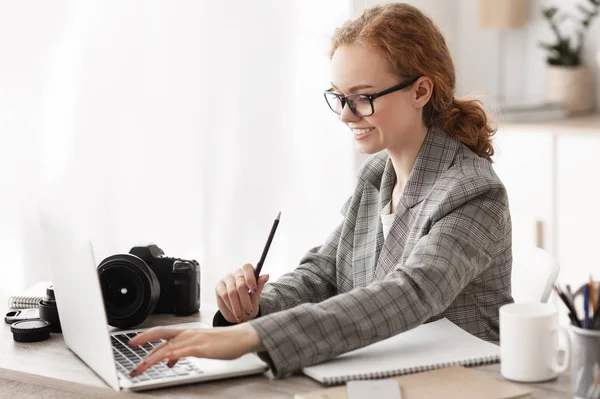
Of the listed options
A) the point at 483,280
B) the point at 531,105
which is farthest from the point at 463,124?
the point at 531,105

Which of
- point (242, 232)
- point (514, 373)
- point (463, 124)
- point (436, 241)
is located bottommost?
point (242, 232)

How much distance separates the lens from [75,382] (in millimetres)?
1568

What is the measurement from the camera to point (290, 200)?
3.54 meters

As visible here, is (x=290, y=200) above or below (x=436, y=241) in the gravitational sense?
below

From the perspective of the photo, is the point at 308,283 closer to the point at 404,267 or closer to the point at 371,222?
the point at 371,222

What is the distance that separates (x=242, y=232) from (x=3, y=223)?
2.72ft

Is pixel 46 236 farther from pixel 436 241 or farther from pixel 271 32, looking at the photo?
pixel 271 32

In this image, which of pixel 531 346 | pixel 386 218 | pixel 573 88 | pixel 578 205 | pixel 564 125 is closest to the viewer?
pixel 531 346

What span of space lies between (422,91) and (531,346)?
26.0 inches

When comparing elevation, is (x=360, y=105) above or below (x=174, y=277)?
above

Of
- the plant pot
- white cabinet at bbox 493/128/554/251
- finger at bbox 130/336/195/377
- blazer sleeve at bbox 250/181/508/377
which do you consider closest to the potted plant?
the plant pot

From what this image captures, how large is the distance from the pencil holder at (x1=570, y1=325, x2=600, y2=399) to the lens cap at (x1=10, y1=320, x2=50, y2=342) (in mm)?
968

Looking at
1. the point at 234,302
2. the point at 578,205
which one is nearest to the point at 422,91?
the point at 234,302

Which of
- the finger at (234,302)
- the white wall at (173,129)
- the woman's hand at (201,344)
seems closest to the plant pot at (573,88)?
the white wall at (173,129)
